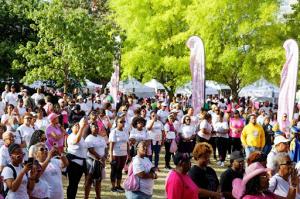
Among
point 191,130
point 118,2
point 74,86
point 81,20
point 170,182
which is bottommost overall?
point 170,182

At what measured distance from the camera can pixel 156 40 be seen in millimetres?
34562

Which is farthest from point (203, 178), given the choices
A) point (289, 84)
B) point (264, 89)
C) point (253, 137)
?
point (264, 89)

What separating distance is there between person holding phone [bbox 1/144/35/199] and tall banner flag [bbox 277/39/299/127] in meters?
12.4

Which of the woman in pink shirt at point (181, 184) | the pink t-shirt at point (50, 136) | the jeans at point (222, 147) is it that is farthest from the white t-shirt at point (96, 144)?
the jeans at point (222, 147)

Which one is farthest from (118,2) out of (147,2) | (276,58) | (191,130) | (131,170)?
(131,170)

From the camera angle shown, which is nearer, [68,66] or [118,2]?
[68,66]

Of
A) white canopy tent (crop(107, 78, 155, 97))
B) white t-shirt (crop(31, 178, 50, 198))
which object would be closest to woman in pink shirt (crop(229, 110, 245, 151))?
white t-shirt (crop(31, 178, 50, 198))

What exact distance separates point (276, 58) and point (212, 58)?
3474 millimetres

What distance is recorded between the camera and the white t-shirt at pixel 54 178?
799 centimetres

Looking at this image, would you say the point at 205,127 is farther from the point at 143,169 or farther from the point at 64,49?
the point at 64,49

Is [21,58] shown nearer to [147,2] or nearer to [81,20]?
[81,20]

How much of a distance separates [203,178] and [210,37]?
26227 millimetres

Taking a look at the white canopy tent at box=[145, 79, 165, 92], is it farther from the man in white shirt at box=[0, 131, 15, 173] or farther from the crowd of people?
the man in white shirt at box=[0, 131, 15, 173]

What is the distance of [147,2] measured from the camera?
34938mm
